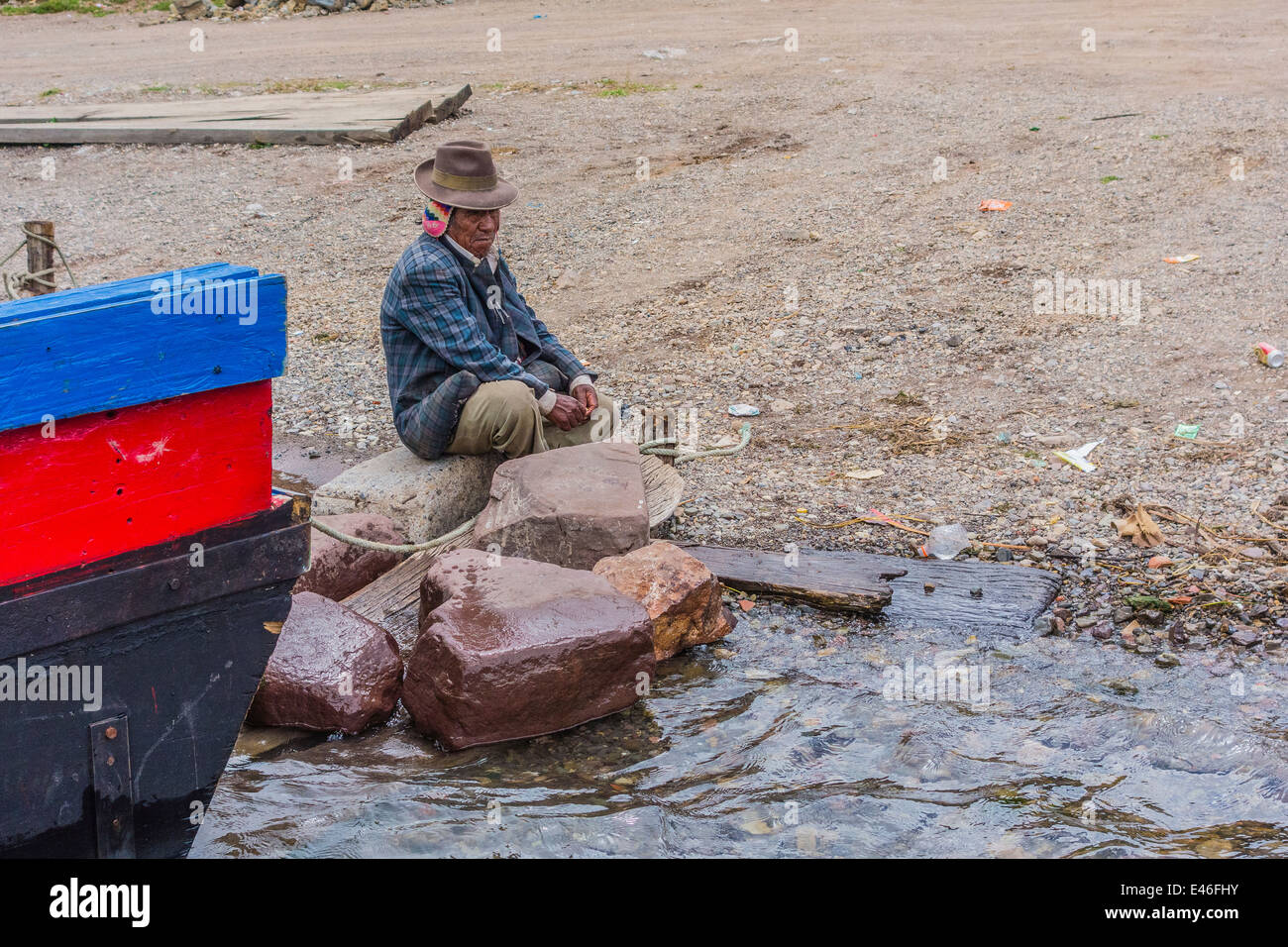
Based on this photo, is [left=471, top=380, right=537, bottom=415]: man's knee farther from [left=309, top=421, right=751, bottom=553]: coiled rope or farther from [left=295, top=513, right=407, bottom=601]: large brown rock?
[left=295, top=513, right=407, bottom=601]: large brown rock

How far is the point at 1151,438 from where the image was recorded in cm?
552

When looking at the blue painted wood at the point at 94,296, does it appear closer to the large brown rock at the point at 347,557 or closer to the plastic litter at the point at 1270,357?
the large brown rock at the point at 347,557

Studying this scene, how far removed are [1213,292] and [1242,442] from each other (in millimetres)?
1878

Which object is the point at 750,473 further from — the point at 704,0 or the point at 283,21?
the point at 283,21

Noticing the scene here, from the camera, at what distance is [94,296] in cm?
279

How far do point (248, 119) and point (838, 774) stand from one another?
1011 centimetres

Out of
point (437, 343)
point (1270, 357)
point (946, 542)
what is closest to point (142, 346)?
point (437, 343)

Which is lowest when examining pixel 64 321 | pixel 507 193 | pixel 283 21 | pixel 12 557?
pixel 12 557

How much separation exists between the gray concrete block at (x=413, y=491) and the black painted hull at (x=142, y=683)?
156cm

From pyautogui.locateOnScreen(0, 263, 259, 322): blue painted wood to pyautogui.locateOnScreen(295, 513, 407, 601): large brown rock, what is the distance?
1650 millimetres

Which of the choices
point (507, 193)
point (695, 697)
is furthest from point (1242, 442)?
point (507, 193)

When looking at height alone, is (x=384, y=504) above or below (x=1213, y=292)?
below

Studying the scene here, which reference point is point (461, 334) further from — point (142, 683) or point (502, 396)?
point (142, 683)

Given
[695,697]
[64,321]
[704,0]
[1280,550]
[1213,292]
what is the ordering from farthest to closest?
[704,0]
[1213,292]
[1280,550]
[695,697]
[64,321]
